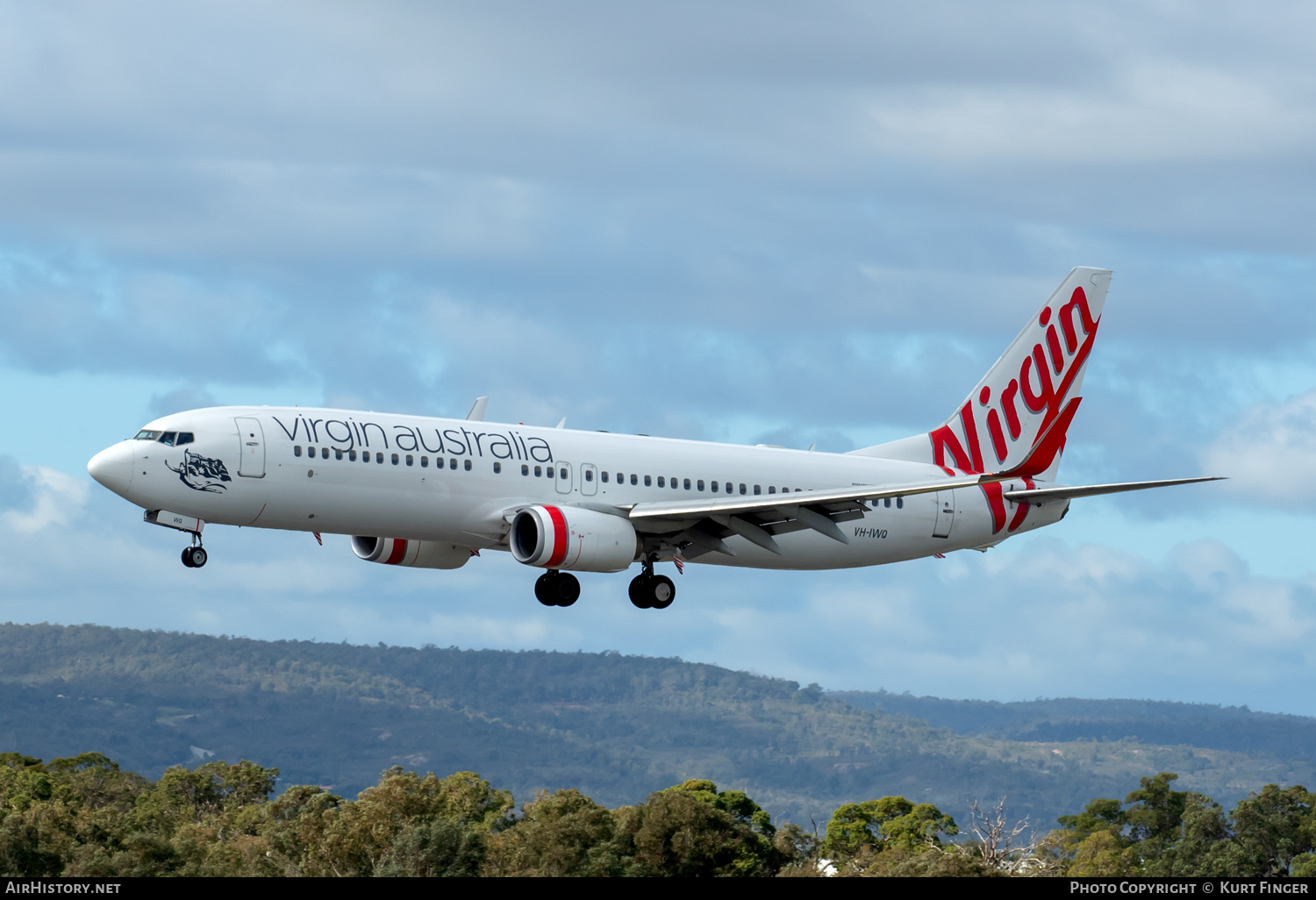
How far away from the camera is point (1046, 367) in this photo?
74438mm

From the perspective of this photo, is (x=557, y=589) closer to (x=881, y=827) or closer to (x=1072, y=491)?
(x=1072, y=491)

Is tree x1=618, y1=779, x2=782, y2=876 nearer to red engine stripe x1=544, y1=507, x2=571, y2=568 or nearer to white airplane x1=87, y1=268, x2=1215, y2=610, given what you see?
white airplane x1=87, y1=268, x2=1215, y2=610

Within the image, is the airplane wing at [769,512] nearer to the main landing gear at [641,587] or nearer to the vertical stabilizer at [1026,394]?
the main landing gear at [641,587]

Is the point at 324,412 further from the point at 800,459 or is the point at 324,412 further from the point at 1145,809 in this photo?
the point at 1145,809

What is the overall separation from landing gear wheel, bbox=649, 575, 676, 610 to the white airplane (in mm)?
63

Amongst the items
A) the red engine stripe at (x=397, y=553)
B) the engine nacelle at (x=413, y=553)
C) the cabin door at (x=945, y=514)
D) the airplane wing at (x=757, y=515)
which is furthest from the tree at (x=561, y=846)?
the airplane wing at (x=757, y=515)

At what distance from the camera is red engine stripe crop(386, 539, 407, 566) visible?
64438mm

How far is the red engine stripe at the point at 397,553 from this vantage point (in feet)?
211

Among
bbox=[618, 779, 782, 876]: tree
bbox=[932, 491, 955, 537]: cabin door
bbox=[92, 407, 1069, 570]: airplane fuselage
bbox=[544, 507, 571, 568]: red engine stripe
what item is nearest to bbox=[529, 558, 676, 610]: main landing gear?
bbox=[92, 407, 1069, 570]: airplane fuselage

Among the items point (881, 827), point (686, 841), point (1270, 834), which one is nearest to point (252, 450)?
point (686, 841)

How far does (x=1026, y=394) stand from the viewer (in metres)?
74.1

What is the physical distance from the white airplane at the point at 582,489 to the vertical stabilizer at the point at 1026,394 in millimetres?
124

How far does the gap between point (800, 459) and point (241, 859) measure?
3483 centimetres
